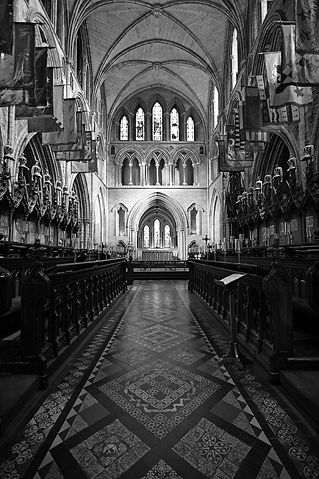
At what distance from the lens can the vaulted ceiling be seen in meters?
15.2

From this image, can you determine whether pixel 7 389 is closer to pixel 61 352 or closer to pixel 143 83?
pixel 61 352

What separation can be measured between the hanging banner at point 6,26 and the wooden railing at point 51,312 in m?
4.56

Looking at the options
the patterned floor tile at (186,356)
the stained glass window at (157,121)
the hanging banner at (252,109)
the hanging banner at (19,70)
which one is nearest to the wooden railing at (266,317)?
the patterned floor tile at (186,356)

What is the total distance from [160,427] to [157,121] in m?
27.1

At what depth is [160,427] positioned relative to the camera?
2002 millimetres

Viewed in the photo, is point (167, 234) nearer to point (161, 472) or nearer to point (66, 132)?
point (66, 132)

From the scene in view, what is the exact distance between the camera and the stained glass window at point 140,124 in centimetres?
2606

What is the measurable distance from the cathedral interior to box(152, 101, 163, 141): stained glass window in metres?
5.80

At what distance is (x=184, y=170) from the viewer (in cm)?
2616

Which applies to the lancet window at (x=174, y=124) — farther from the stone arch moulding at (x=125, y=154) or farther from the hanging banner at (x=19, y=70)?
the hanging banner at (x=19, y=70)

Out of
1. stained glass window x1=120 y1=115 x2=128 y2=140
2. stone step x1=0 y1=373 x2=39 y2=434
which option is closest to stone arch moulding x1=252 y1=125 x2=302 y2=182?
stone step x1=0 y1=373 x2=39 y2=434

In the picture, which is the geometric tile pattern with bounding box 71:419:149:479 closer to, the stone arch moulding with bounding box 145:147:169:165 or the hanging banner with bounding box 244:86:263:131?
the hanging banner with bounding box 244:86:263:131

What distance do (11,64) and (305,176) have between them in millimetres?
8480

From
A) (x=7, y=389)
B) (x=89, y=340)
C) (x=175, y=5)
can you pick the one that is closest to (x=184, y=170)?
(x=175, y=5)
